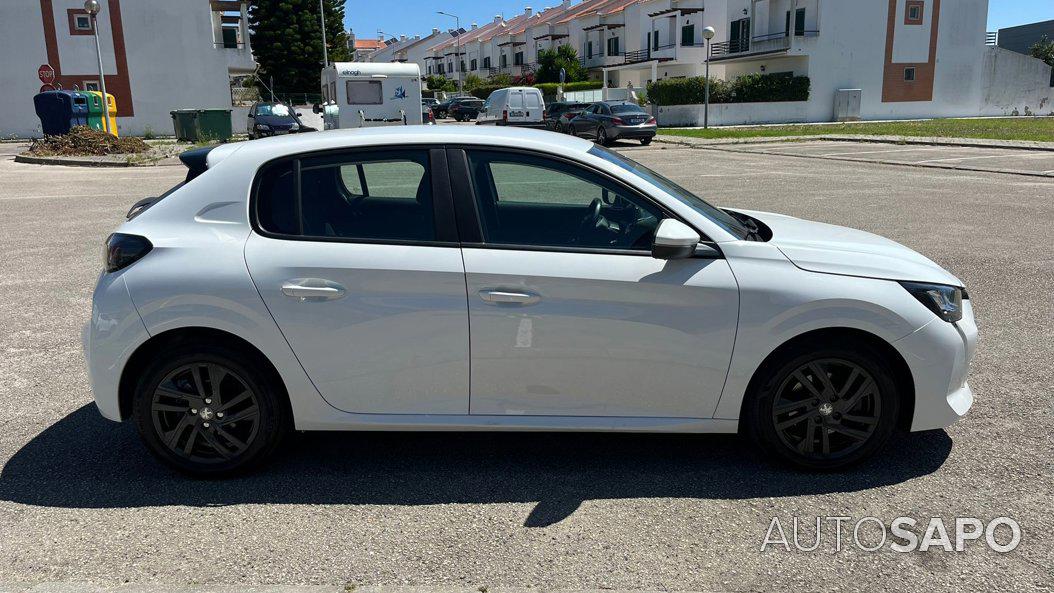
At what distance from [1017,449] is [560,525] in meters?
2.37

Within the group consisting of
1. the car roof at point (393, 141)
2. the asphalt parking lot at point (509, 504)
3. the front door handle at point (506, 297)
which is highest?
the car roof at point (393, 141)

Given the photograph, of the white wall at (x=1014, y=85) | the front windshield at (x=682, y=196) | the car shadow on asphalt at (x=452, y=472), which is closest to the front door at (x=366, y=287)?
the car shadow on asphalt at (x=452, y=472)

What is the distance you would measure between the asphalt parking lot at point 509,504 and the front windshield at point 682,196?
1110 mm

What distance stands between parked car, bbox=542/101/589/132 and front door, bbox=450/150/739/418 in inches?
1210

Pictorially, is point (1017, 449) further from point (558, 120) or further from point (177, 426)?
point (558, 120)

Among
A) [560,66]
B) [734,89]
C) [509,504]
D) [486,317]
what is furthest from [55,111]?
[560,66]

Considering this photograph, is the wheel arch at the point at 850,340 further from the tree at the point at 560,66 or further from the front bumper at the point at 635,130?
the tree at the point at 560,66

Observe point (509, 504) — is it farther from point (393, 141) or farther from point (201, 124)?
point (201, 124)

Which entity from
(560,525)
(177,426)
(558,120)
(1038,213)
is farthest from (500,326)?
(558,120)

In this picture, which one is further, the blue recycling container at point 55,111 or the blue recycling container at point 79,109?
the blue recycling container at point 79,109

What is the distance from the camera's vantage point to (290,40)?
183ft

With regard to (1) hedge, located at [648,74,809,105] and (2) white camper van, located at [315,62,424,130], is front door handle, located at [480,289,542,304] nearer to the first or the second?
(2) white camper van, located at [315,62,424,130]

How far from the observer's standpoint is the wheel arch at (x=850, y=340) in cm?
364

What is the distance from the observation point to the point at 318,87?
57.8 meters
